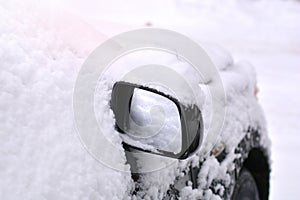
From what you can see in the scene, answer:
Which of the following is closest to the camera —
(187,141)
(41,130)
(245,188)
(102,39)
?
(41,130)

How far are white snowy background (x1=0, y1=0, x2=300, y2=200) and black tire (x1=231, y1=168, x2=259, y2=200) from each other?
95cm

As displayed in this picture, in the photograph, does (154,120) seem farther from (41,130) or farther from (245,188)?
(245,188)

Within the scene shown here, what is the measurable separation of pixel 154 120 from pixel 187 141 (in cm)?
13

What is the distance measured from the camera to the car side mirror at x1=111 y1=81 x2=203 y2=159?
186 cm

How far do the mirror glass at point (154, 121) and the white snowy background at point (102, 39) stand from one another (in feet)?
0.57

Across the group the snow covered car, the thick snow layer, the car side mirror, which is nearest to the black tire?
the snow covered car

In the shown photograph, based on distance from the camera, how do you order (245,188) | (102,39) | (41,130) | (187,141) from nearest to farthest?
1. (41,130)
2. (187,141)
3. (102,39)
4. (245,188)

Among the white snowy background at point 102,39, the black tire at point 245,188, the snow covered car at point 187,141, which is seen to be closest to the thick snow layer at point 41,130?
the white snowy background at point 102,39

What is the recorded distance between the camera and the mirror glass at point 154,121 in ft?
6.10

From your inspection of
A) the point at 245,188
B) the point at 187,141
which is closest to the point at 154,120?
the point at 187,141

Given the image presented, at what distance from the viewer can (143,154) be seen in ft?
6.24

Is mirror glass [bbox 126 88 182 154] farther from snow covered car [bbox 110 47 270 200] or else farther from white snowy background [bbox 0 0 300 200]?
white snowy background [bbox 0 0 300 200]

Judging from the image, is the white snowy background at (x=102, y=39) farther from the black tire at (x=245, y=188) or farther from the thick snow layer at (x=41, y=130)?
the black tire at (x=245, y=188)

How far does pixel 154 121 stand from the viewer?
188 centimetres
